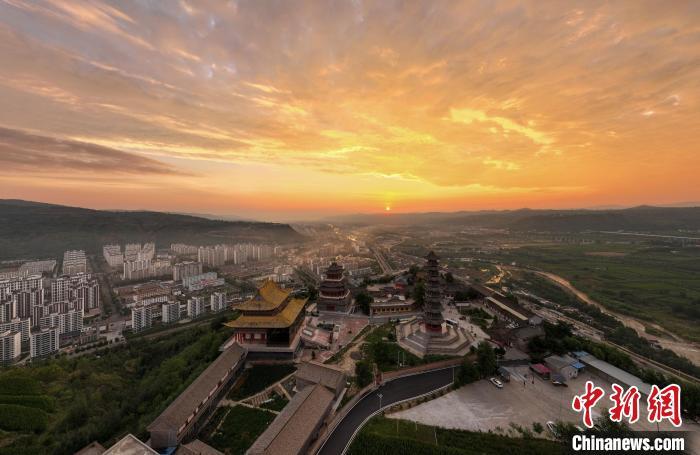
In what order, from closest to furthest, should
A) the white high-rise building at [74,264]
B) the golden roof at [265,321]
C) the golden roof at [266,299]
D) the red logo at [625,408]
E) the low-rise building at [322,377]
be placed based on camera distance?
the red logo at [625,408], the low-rise building at [322,377], the golden roof at [265,321], the golden roof at [266,299], the white high-rise building at [74,264]

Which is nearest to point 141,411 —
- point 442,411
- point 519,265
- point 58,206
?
point 442,411

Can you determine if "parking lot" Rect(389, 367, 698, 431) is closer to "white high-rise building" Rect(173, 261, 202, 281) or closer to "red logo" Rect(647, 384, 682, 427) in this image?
"red logo" Rect(647, 384, 682, 427)

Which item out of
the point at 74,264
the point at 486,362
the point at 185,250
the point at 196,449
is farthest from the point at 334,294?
the point at 185,250

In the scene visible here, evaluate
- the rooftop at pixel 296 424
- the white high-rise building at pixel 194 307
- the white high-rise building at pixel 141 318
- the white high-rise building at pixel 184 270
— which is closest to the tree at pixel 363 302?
the rooftop at pixel 296 424

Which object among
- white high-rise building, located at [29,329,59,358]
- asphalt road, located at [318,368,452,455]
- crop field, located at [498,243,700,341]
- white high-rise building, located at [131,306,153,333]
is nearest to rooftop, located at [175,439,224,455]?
asphalt road, located at [318,368,452,455]

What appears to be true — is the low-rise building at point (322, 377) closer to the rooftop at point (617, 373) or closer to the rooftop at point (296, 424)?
the rooftop at point (296, 424)

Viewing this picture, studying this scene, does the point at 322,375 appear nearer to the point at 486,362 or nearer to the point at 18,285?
the point at 486,362

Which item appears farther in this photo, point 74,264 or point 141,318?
point 74,264
